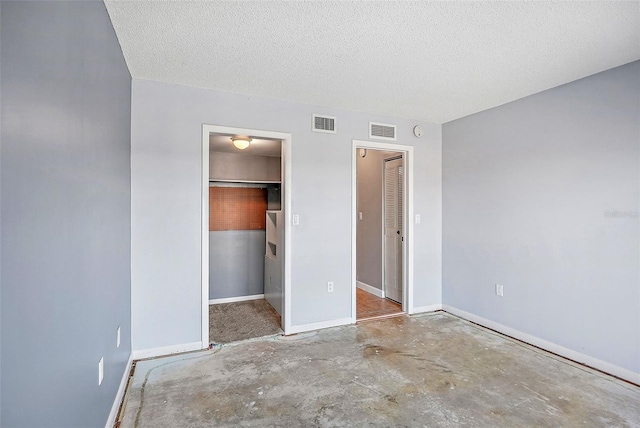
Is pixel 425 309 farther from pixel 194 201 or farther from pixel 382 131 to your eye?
pixel 194 201

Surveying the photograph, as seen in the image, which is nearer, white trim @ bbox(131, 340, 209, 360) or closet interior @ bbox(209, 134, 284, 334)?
white trim @ bbox(131, 340, 209, 360)

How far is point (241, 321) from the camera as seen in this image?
3922 mm

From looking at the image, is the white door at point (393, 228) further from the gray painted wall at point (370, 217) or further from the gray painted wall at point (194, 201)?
the gray painted wall at point (194, 201)

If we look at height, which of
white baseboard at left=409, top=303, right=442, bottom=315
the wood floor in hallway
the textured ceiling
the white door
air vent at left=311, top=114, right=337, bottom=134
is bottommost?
the wood floor in hallway

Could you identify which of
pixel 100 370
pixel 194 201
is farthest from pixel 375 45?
pixel 100 370

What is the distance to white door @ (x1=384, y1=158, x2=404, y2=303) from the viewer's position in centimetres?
470

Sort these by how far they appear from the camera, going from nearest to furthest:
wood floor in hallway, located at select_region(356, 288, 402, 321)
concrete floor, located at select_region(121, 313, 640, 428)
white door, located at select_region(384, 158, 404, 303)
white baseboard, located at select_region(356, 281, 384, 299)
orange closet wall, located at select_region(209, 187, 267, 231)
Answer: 1. concrete floor, located at select_region(121, 313, 640, 428)
2. wood floor in hallway, located at select_region(356, 288, 402, 321)
3. white door, located at select_region(384, 158, 404, 303)
4. orange closet wall, located at select_region(209, 187, 267, 231)
5. white baseboard, located at select_region(356, 281, 384, 299)

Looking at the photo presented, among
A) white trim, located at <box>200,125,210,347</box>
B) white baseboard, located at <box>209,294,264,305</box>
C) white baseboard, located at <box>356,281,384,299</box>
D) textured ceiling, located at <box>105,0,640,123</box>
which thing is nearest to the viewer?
textured ceiling, located at <box>105,0,640,123</box>

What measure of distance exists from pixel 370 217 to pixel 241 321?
258 cm

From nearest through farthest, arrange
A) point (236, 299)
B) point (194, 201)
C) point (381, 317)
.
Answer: point (194, 201) → point (381, 317) → point (236, 299)

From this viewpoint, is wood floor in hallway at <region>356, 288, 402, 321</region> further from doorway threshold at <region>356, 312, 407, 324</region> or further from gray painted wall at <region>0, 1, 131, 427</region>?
gray painted wall at <region>0, 1, 131, 427</region>

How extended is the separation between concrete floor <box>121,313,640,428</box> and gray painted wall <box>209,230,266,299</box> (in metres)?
1.81

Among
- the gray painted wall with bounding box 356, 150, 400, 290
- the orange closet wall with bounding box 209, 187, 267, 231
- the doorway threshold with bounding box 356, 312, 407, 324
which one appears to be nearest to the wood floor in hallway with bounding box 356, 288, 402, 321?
the doorway threshold with bounding box 356, 312, 407, 324

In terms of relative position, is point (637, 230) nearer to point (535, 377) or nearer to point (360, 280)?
point (535, 377)
